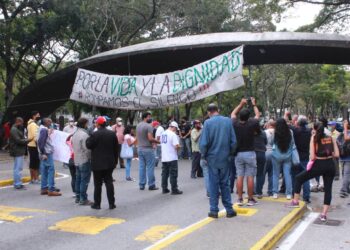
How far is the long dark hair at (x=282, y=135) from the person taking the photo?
Result: 345 inches

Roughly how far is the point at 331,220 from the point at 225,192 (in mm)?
2084

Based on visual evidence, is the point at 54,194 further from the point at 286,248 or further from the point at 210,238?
the point at 286,248

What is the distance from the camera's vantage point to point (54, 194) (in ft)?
33.0

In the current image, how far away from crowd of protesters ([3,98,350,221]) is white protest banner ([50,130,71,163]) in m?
0.11

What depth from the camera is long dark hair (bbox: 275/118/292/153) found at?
8.77m

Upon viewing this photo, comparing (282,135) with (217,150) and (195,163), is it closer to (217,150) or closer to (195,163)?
(217,150)

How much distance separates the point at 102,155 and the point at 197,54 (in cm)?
609

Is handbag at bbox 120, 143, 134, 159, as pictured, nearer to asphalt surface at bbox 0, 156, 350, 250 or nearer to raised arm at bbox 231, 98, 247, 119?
asphalt surface at bbox 0, 156, 350, 250

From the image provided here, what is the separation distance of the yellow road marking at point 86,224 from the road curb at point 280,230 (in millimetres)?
2474

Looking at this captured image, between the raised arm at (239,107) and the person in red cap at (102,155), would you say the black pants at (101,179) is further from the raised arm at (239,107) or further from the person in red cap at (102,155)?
the raised arm at (239,107)

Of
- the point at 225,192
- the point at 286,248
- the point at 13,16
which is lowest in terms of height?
the point at 286,248

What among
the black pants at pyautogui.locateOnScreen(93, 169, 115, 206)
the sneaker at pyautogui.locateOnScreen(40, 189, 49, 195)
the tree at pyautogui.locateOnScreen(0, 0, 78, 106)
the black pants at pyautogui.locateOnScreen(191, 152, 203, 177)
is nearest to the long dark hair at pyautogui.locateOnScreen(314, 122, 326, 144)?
the black pants at pyautogui.locateOnScreen(93, 169, 115, 206)

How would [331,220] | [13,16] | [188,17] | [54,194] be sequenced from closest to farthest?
[331,220] → [54,194] → [13,16] → [188,17]

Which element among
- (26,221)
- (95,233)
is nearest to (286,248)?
(95,233)
